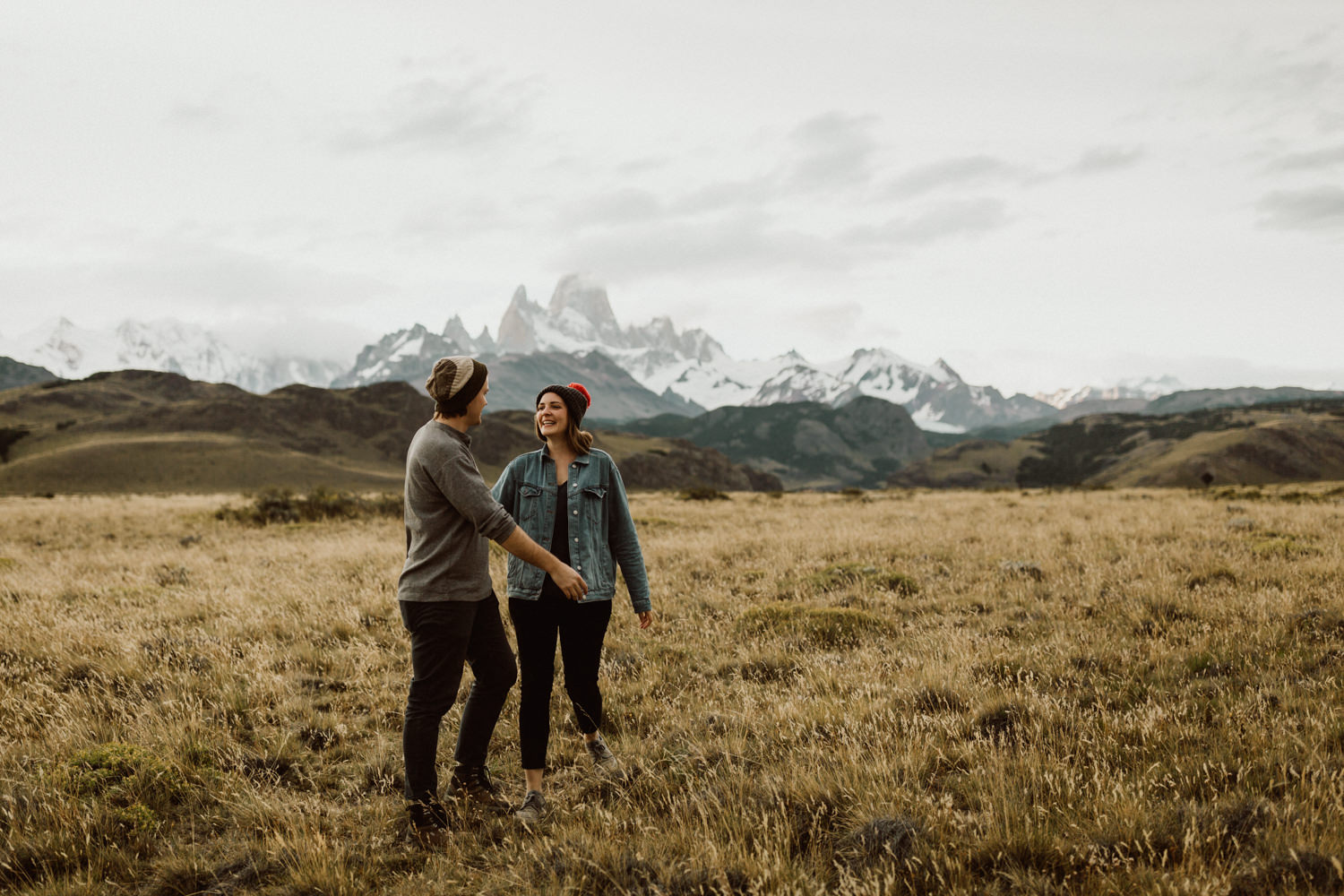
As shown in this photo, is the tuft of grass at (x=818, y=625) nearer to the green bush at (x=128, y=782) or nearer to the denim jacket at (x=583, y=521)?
the denim jacket at (x=583, y=521)

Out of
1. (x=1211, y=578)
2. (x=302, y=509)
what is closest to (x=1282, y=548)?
(x=1211, y=578)

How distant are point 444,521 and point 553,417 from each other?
1055 mm

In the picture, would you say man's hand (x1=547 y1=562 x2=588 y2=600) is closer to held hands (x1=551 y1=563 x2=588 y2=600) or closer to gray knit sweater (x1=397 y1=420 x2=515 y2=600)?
held hands (x1=551 y1=563 x2=588 y2=600)

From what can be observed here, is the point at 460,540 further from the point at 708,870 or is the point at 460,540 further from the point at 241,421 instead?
the point at 241,421

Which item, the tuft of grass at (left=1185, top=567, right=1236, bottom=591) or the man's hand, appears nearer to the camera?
the man's hand

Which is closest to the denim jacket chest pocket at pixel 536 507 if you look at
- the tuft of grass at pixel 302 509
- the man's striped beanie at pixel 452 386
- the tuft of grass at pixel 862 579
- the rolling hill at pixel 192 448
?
the man's striped beanie at pixel 452 386

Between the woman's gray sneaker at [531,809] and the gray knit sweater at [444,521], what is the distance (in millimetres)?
1409

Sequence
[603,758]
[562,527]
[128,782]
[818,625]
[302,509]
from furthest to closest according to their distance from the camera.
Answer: [302,509] < [818,625] < [603,758] < [562,527] < [128,782]

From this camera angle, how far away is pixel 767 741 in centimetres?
505

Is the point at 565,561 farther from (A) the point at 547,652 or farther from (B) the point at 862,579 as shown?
(B) the point at 862,579

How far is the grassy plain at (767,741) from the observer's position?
138 inches

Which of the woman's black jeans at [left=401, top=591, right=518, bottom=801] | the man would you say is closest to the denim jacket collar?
the man

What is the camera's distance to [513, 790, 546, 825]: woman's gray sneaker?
14.0ft

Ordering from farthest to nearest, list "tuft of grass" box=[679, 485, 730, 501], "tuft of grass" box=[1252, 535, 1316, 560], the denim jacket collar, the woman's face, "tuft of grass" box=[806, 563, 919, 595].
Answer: "tuft of grass" box=[679, 485, 730, 501]
"tuft of grass" box=[1252, 535, 1316, 560]
"tuft of grass" box=[806, 563, 919, 595]
the denim jacket collar
the woman's face
